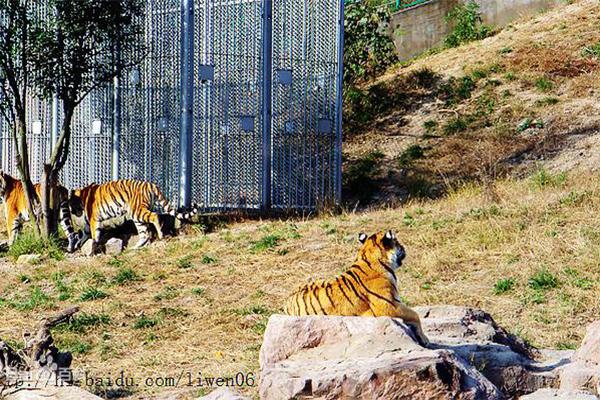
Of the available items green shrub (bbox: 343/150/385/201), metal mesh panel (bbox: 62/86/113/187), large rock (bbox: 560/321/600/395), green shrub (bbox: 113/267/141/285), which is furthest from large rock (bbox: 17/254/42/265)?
large rock (bbox: 560/321/600/395)

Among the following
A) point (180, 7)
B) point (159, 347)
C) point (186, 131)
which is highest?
point (180, 7)

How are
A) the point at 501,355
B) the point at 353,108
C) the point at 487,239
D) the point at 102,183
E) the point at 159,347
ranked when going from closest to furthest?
the point at 501,355 → the point at 159,347 → the point at 487,239 → the point at 102,183 → the point at 353,108

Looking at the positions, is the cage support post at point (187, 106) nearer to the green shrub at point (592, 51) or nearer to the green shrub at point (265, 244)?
the green shrub at point (265, 244)

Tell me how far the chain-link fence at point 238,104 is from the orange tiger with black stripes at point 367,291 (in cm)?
807

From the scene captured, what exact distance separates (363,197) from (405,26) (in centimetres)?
899

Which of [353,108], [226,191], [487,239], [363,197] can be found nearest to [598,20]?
[353,108]

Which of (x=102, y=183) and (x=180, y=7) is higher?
(x=180, y=7)

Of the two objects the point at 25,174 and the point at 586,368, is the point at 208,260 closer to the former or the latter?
the point at 25,174

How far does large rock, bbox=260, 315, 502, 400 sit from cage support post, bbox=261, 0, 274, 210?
29.0 ft

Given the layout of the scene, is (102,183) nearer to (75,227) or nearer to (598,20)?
(75,227)

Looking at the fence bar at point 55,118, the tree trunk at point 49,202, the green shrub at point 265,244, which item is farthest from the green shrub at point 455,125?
the tree trunk at point 49,202

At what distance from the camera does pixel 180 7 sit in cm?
1526

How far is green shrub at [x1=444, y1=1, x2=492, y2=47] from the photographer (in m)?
22.4

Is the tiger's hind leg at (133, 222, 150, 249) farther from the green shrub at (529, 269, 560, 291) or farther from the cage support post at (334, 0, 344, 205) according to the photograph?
the green shrub at (529, 269, 560, 291)
